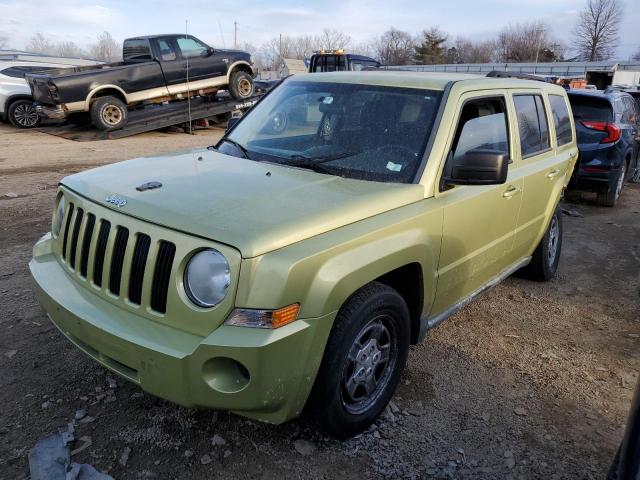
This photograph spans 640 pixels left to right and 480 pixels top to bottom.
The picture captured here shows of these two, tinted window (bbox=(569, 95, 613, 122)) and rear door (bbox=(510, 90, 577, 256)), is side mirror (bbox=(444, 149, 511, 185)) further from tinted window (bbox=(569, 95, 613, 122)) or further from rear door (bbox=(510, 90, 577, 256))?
tinted window (bbox=(569, 95, 613, 122))

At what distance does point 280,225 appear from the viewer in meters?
2.38

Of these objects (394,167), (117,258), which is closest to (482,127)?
(394,167)

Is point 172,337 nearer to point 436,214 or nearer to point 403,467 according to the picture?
point 403,467

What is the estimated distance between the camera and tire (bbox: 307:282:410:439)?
99.7 inches

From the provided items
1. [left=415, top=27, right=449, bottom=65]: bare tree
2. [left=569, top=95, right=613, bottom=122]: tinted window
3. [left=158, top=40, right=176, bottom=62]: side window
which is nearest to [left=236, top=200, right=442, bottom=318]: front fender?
[left=569, top=95, right=613, bottom=122]: tinted window

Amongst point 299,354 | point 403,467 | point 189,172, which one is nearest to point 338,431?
point 403,467

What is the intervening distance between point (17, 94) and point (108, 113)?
151 inches

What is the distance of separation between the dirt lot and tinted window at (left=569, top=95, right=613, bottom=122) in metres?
4.35

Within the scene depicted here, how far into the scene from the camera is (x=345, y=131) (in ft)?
11.3

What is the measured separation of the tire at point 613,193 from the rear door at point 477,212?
5.35 meters

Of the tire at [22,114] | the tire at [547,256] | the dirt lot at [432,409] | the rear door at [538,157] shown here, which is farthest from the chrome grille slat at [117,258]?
the tire at [22,114]

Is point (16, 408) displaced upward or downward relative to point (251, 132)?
downward

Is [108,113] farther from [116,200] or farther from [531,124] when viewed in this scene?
→ [116,200]

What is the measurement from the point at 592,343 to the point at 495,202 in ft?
4.84
